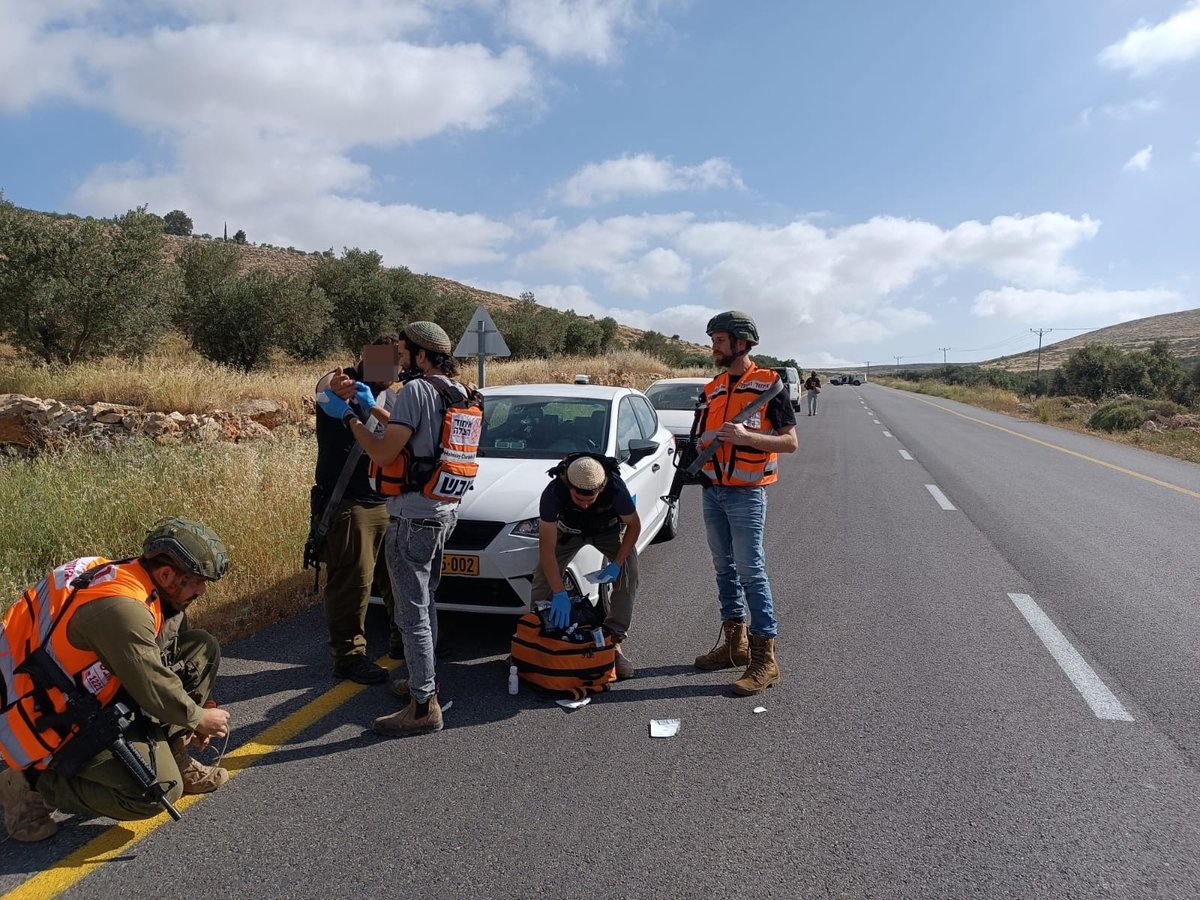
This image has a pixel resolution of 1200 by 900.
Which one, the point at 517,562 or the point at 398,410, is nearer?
the point at 398,410

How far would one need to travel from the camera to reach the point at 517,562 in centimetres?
424

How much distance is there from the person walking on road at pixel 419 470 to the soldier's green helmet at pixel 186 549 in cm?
75

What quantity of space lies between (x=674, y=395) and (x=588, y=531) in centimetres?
932

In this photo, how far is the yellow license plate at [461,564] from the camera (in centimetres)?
422

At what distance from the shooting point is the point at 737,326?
3.80 m

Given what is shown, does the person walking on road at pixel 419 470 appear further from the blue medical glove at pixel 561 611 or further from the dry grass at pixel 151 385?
the dry grass at pixel 151 385

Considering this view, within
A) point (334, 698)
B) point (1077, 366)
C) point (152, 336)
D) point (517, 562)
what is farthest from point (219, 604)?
point (1077, 366)

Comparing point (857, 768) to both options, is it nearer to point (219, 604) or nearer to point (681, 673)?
point (681, 673)

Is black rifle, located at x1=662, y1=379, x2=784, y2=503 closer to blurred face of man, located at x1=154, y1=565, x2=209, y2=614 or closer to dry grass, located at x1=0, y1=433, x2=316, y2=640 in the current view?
blurred face of man, located at x1=154, y1=565, x2=209, y2=614

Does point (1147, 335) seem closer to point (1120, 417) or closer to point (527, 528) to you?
point (1120, 417)

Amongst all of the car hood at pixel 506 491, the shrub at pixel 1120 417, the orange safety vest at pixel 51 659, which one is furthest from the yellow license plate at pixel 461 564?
the shrub at pixel 1120 417

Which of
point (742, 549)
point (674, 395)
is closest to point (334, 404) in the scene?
point (742, 549)

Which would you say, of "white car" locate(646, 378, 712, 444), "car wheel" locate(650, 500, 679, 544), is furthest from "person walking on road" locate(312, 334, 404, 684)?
"white car" locate(646, 378, 712, 444)

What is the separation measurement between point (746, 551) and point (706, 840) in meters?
1.65
